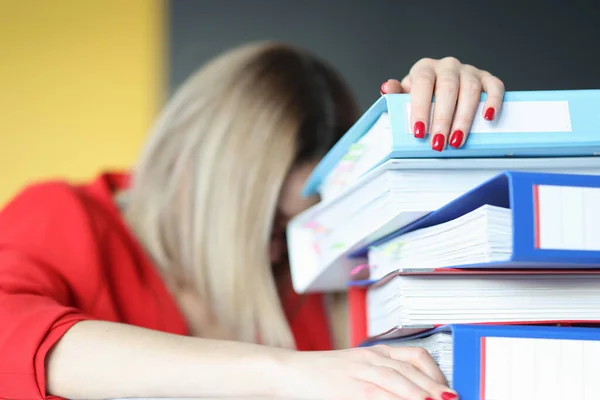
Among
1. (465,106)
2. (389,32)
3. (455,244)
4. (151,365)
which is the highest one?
(389,32)

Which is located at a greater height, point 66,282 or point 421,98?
point 421,98

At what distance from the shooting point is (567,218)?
41 centimetres

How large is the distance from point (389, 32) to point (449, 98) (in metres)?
1.40

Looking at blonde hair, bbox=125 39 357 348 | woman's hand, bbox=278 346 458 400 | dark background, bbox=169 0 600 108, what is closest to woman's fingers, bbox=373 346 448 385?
woman's hand, bbox=278 346 458 400

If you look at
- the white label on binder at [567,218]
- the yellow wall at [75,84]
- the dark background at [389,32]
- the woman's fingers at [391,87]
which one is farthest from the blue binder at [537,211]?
the yellow wall at [75,84]

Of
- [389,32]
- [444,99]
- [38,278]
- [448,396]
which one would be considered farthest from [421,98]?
[389,32]

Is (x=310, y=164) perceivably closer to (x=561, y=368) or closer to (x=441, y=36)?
(x=561, y=368)

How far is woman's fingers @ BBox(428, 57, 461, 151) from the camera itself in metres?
0.50

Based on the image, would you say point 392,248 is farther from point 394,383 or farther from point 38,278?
point 38,278

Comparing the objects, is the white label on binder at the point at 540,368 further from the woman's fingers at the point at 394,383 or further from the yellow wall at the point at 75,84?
the yellow wall at the point at 75,84

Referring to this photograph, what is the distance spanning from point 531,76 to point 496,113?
1287mm

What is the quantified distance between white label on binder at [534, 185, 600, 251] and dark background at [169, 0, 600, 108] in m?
1.37

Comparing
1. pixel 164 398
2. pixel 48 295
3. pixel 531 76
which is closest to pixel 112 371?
pixel 164 398

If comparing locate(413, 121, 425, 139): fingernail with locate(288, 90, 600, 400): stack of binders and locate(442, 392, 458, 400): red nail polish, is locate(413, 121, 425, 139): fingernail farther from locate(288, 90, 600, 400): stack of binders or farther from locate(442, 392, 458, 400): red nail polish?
locate(442, 392, 458, 400): red nail polish
